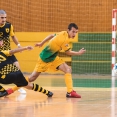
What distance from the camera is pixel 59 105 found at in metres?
7.82

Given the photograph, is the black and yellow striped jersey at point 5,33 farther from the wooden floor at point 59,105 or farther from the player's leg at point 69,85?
the player's leg at point 69,85

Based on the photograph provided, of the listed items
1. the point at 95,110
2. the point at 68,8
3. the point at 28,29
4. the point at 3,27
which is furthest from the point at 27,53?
the point at 95,110

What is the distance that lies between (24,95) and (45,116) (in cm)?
304

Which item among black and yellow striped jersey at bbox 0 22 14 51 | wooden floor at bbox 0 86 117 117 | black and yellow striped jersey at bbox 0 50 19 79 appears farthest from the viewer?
black and yellow striped jersey at bbox 0 22 14 51

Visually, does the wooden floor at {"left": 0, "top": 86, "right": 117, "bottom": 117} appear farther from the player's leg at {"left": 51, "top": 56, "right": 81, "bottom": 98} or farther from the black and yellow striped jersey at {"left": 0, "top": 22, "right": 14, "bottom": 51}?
the black and yellow striped jersey at {"left": 0, "top": 22, "right": 14, "bottom": 51}

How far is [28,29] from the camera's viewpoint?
57.5ft

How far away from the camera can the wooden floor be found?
6.79 meters

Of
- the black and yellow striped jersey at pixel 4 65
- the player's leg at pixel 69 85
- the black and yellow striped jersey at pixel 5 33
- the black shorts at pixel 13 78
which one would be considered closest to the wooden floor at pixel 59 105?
the player's leg at pixel 69 85

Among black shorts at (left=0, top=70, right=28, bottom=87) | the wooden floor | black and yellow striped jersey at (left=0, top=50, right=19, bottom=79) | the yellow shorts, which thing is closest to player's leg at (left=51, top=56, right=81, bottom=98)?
the yellow shorts

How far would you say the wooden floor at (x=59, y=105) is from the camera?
6.79 meters

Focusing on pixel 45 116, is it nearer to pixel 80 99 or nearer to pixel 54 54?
pixel 80 99

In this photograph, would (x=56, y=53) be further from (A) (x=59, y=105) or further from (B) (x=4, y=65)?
(A) (x=59, y=105)

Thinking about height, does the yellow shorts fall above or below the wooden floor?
above

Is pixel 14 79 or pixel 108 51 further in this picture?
pixel 108 51
